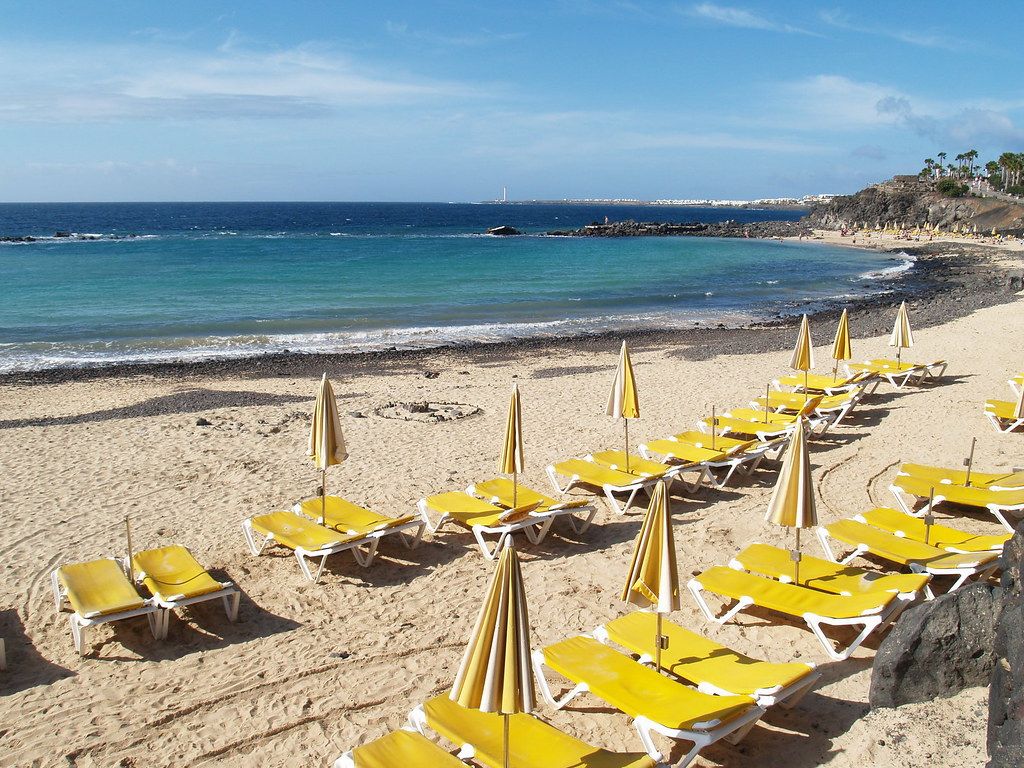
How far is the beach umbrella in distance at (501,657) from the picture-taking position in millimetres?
3789

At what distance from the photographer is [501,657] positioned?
3.83 metres

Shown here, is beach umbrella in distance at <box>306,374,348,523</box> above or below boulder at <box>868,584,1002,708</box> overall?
above

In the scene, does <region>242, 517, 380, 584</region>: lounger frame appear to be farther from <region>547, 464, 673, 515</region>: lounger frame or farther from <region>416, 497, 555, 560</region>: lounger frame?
<region>547, 464, 673, 515</region>: lounger frame

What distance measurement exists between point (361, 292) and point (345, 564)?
2815 centimetres

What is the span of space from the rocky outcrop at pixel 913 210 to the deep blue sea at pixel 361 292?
65.2 ft

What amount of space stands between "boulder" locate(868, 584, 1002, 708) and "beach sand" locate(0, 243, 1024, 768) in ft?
0.34

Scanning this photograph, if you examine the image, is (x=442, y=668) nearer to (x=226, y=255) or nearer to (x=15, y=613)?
(x=15, y=613)

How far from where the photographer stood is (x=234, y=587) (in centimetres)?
712

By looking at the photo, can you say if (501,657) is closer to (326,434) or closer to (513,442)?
(513,442)

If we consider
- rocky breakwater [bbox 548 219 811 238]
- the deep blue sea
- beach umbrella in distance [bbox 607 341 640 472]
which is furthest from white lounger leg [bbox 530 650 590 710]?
rocky breakwater [bbox 548 219 811 238]

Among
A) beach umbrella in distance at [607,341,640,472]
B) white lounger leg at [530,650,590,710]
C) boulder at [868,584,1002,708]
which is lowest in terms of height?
white lounger leg at [530,650,590,710]

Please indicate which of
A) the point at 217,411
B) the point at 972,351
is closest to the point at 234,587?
the point at 217,411

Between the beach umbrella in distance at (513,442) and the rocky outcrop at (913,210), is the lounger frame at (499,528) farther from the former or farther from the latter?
the rocky outcrop at (913,210)

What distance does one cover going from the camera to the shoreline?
19234 millimetres
